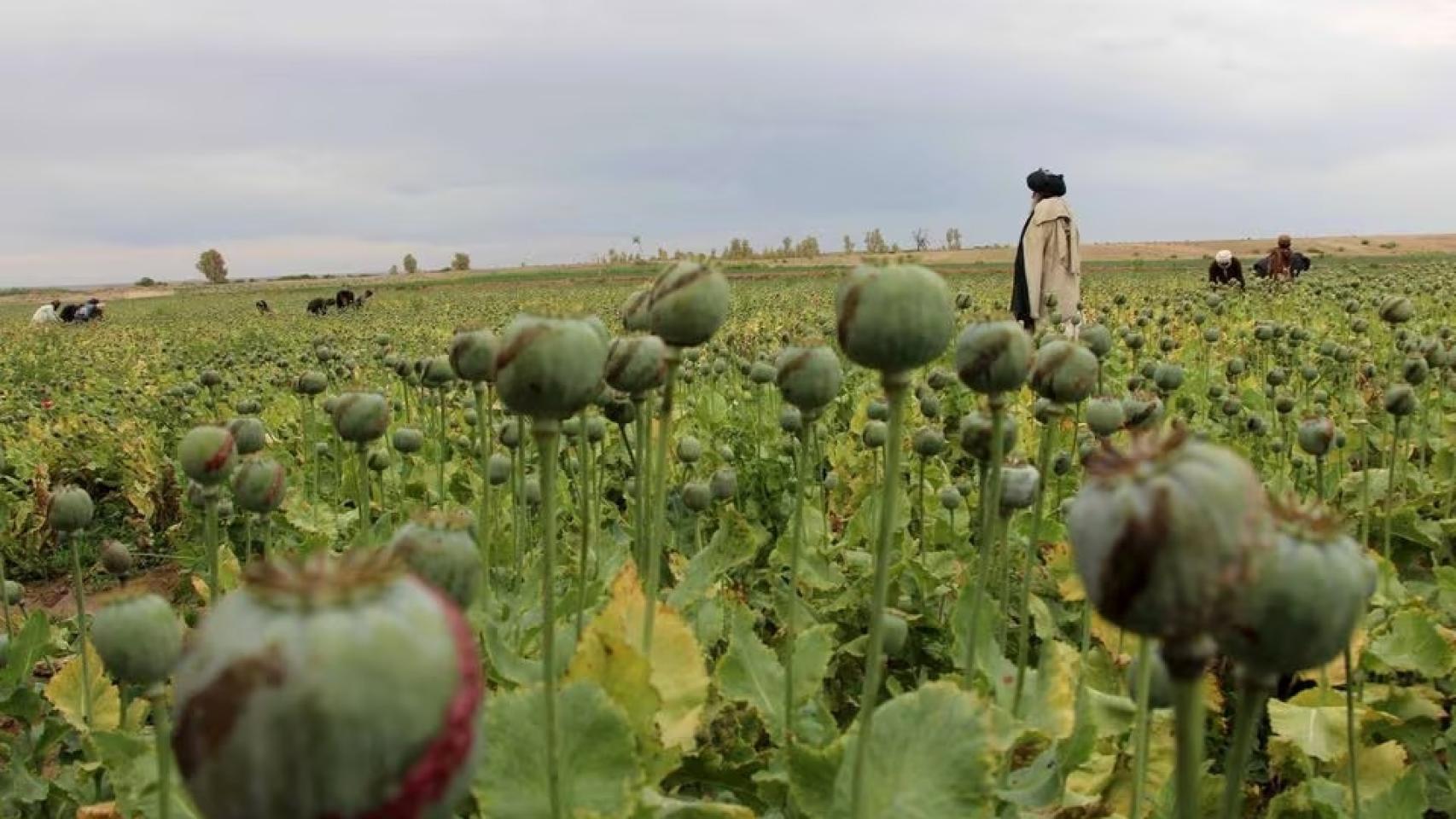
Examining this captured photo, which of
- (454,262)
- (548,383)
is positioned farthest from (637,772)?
(454,262)

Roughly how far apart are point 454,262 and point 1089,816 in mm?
82702

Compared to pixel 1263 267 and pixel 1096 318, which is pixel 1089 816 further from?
pixel 1263 267

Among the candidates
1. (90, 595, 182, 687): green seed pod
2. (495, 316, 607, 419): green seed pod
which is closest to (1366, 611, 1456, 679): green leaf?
(495, 316, 607, 419): green seed pod

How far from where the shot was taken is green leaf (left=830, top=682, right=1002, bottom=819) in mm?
1489

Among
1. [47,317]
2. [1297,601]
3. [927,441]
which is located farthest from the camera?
[47,317]

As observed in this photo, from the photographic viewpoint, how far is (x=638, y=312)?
1.79 metres

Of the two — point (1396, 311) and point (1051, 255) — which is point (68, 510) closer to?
point (1396, 311)

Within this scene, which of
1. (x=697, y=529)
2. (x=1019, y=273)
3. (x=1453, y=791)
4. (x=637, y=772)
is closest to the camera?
(x=637, y=772)

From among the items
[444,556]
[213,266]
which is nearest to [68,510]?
[444,556]

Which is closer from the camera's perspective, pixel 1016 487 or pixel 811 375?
pixel 811 375

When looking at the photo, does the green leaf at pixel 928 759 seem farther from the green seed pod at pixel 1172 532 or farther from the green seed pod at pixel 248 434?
the green seed pod at pixel 248 434

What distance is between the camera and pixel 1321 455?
2.91m

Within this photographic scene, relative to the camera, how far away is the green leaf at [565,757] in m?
1.43

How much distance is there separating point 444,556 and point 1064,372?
3.52 ft
